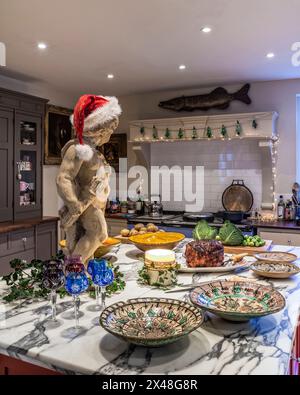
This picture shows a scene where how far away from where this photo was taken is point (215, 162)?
4609 millimetres

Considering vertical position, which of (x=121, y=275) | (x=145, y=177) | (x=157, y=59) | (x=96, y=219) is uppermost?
(x=157, y=59)

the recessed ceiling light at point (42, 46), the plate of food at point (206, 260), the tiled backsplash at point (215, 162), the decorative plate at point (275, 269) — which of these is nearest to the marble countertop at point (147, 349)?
the decorative plate at point (275, 269)

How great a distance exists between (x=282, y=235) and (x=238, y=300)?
2610 mm

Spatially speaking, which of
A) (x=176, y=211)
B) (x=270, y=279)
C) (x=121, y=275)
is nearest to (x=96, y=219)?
(x=121, y=275)

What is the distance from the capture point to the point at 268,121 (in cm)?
396

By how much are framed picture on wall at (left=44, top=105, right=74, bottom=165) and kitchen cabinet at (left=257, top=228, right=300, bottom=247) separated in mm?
2704

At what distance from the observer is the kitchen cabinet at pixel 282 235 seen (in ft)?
11.9

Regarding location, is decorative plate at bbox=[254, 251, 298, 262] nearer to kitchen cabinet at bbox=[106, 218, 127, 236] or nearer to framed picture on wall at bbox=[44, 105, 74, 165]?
kitchen cabinet at bbox=[106, 218, 127, 236]

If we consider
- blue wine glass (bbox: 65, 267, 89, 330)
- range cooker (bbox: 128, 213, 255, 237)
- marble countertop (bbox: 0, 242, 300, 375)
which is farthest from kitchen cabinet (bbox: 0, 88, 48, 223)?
blue wine glass (bbox: 65, 267, 89, 330)

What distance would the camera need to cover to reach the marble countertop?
92cm

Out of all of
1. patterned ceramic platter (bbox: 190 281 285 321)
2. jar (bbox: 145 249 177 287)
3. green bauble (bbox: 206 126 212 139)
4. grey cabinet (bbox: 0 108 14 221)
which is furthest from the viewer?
green bauble (bbox: 206 126 212 139)

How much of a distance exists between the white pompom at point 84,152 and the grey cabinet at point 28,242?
2431 mm

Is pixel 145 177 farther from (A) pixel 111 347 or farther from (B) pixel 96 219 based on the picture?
(A) pixel 111 347
